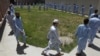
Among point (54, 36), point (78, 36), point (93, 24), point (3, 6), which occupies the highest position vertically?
point (54, 36)

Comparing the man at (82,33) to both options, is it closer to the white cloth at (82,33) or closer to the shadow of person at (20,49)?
the white cloth at (82,33)

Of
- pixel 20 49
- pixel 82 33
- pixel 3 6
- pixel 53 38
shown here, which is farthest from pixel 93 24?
pixel 3 6

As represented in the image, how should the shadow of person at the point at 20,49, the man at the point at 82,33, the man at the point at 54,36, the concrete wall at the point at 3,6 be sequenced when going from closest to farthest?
1. the man at the point at 54,36
2. the man at the point at 82,33
3. the shadow of person at the point at 20,49
4. the concrete wall at the point at 3,6

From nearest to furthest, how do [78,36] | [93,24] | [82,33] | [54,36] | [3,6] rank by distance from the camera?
[54,36], [82,33], [78,36], [93,24], [3,6]

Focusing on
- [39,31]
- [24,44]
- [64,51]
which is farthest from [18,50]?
[39,31]

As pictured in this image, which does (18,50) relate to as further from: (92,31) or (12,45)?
(92,31)

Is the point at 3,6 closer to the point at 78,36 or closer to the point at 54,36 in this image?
the point at 78,36

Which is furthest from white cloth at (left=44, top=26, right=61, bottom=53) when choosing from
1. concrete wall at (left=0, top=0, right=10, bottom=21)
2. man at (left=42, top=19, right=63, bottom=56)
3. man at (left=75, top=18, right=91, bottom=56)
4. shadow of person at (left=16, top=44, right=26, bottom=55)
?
concrete wall at (left=0, top=0, right=10, bottom=21)

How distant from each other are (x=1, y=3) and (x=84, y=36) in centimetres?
1146

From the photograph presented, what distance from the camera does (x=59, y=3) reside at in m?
39.5

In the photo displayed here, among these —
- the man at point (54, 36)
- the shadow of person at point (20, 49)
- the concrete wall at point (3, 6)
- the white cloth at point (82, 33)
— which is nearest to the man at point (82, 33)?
the white cloth at point (82, 33)

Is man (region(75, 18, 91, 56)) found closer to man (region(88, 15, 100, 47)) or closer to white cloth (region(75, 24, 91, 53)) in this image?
white cloth (region(75, 24, 91, 53))

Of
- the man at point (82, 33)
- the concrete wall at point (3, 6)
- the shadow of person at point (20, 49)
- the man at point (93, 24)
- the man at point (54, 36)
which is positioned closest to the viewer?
the man at point (54, 36)

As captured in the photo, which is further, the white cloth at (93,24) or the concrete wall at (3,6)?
the concrete wall at (3,6)
